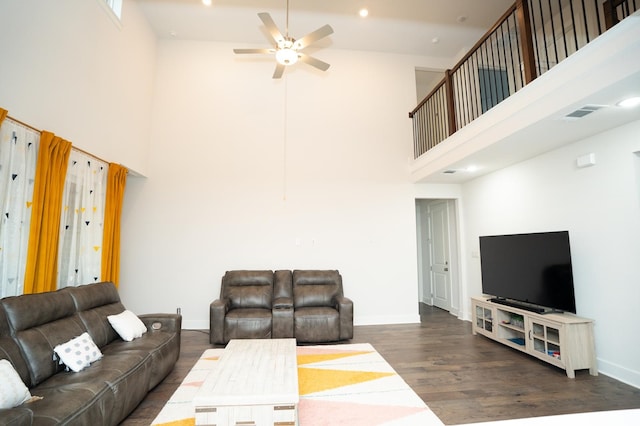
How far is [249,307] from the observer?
4391 mm

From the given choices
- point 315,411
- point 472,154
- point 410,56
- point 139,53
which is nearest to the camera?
point 315,411

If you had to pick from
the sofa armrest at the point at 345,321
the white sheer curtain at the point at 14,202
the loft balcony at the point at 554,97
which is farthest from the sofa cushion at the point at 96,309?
the loft balcony at the point at 554,97

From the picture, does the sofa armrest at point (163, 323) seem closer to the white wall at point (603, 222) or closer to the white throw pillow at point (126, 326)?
the white throw pillow at point (126, 326)

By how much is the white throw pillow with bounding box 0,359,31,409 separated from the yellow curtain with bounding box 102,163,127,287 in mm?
2397

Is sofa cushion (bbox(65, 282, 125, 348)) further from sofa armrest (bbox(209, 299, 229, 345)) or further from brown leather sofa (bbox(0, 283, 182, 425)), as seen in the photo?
sofa armrest (bbox(209, 299, 229, 345))

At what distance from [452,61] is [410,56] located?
0.90 meters

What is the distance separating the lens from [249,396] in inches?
74.6

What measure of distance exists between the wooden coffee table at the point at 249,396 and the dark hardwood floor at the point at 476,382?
768 millimetres

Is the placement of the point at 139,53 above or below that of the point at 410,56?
below

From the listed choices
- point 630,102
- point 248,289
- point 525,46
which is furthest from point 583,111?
point 248,289

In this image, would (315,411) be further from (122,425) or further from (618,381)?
(618,381)

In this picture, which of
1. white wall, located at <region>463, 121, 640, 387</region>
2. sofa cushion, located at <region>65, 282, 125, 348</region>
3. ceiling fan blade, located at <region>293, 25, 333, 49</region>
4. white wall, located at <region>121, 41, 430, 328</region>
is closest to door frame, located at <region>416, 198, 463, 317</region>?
white wall, located at <region>121, 41, 430, 328</region>

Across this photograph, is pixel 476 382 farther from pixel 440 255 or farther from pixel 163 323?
pixel 440 255

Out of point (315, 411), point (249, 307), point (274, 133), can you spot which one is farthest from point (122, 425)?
point (274, 133)
